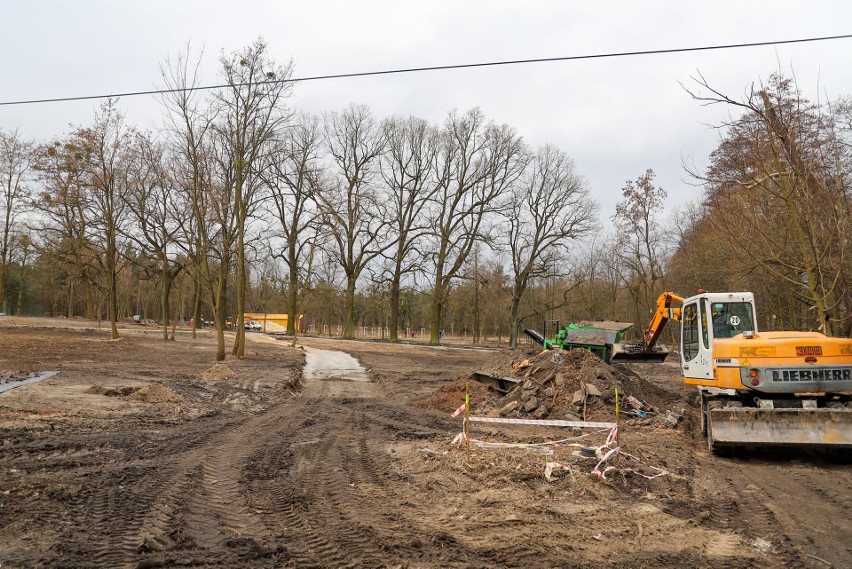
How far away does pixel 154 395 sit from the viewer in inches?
565

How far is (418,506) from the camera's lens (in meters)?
6.87

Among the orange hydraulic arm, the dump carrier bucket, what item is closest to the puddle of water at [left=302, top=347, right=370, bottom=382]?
the dump carrier bucket

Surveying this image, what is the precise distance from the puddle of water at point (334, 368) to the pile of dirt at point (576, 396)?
9.51 meters

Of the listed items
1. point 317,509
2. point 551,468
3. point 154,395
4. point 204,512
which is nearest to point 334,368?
point 154,395

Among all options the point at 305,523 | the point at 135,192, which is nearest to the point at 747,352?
the point at 305,523

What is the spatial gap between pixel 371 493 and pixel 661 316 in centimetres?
1302

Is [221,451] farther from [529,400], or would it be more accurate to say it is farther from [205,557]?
[529,400]

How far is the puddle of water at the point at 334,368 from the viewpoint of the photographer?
2480 cm

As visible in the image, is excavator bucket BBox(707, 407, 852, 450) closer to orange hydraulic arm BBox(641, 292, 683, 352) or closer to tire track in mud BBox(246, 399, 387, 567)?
tire track in mud BBox(246, 399, 387, 567)

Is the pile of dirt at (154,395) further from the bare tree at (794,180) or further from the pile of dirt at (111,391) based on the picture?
the bare tree at (794,180)

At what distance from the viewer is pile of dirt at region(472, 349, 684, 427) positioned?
14031mm

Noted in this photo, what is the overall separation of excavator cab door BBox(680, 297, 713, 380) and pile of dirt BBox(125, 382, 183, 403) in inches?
457

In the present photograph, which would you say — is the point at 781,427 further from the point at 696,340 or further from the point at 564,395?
the point at 564,395

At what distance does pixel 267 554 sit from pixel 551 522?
2854mm
